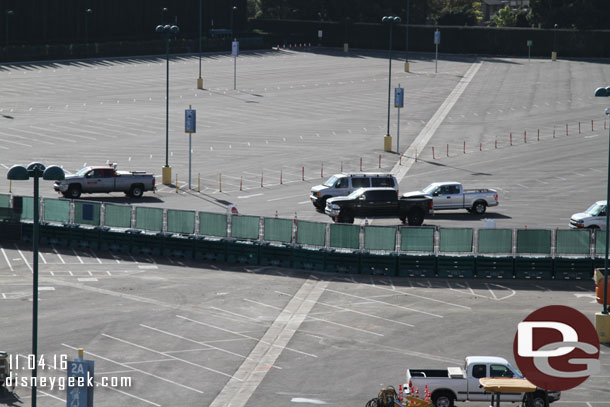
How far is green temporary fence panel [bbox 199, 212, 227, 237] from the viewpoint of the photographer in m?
45.1

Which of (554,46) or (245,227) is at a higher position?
(554,46)

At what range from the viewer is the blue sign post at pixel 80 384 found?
73.3 feet

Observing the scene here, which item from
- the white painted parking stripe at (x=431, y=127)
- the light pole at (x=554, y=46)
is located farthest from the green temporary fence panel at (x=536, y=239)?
the light pole at (x=554, y=46)

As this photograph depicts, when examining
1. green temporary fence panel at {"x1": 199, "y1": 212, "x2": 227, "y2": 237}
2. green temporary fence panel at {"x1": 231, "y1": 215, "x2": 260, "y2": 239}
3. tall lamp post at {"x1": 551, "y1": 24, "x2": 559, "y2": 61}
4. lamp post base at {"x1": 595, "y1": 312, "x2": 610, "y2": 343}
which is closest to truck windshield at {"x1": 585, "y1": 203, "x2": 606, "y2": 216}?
lamp post base at {"x1": 595, "y1": 312, "x2": 610, "y2": 343}

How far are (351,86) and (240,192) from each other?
165 feet

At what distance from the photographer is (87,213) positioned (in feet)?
155

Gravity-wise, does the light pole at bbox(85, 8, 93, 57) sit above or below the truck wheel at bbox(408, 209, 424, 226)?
above

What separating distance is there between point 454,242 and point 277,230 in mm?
7267

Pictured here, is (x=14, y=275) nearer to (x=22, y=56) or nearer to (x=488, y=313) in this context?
(x=488, y=313)

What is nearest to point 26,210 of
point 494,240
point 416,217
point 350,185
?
point 350,185

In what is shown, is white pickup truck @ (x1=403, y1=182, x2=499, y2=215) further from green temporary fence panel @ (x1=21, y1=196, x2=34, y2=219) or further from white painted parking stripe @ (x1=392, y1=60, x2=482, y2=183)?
green temporary fence panel @ (x1=21, y1=196, x2=34, y2=219)

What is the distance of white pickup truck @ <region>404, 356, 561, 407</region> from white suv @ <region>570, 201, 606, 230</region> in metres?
21.0

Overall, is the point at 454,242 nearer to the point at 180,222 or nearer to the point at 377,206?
the point at 377,206

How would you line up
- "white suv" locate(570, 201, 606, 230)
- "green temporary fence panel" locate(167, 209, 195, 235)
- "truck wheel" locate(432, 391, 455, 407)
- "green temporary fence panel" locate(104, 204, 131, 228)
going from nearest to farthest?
"truck wheel" locate(432, 391, 455, 407) < "green temporary fence panel" locate(167, 209, 195, 235) < "green temporary fence panel" locate(104, 204, 131, 228) < "white suv" locate(570, 201, 606, 230)
